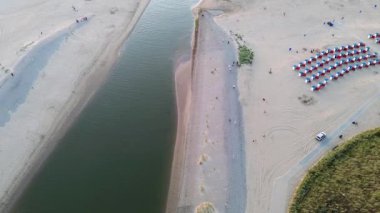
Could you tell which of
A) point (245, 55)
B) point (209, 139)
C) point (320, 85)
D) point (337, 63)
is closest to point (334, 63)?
point (337, 63)

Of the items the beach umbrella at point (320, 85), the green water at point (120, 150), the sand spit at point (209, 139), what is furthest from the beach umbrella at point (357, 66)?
the green water at point (120, 150)

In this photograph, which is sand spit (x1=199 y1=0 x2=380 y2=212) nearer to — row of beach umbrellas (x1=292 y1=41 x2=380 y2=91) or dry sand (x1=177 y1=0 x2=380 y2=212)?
dry sand (x1=177 y1=0 x2=380 y2=212)

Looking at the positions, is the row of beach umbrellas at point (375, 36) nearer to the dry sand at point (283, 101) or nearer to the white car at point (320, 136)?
the dry sand at point (283, 101)

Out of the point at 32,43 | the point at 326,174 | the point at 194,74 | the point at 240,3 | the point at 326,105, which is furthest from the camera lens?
the point at 240,3

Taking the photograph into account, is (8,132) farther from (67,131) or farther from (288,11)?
(288,11)

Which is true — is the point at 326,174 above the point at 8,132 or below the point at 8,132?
below

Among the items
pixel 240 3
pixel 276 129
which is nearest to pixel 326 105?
pixel 276 129
